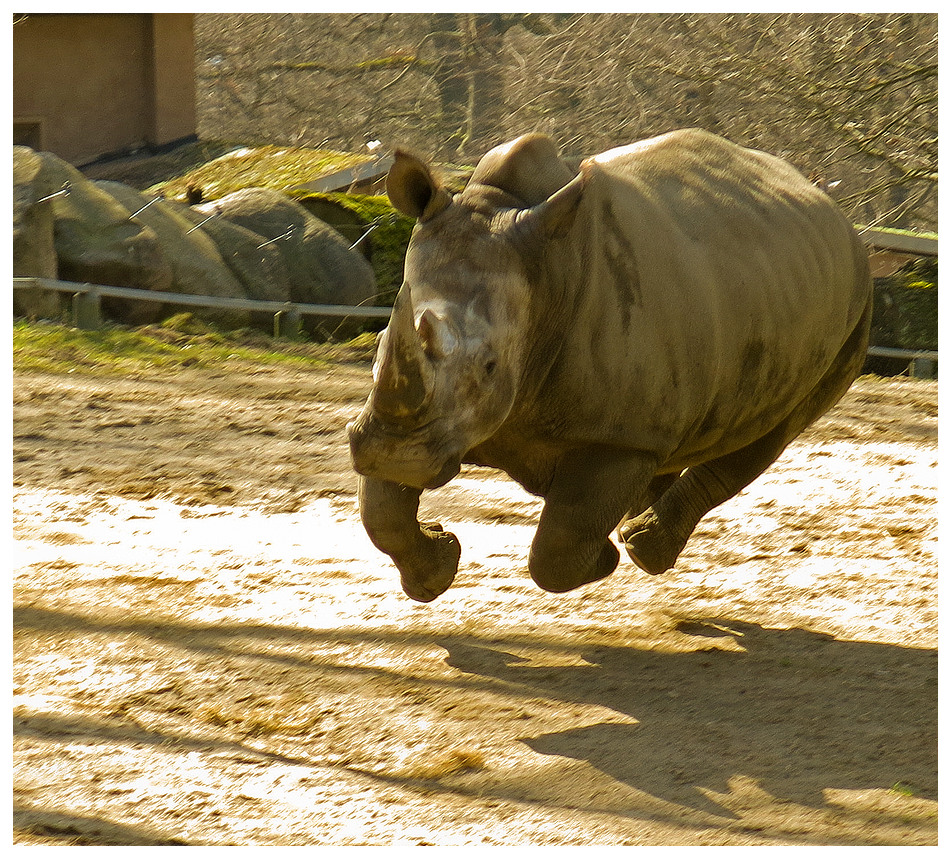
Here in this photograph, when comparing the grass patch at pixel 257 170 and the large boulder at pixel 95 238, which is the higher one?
the grass patch at pixel 257 170

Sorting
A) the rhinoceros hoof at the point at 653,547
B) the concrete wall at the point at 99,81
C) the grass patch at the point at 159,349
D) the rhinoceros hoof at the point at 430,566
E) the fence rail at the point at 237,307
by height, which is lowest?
the rhinoceros hoof at the point at 653,547

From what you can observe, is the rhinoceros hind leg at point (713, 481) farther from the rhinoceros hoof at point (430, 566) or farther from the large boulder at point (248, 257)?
the large boulder at point (248, 257)

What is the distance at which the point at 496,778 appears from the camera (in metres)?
3.75

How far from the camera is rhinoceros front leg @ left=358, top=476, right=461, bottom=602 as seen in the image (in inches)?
171

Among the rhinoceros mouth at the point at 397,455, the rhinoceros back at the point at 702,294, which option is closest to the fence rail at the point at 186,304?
the rhinoceros back at the point at 702,294

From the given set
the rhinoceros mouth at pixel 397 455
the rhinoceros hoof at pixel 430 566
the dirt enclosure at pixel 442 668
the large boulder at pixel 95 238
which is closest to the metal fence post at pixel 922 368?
the dirt enclosure at pixel 442 668

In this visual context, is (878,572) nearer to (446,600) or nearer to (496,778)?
(446,600)

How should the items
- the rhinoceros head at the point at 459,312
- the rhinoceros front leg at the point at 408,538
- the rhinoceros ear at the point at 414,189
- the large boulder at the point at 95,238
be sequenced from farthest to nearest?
the large boulder at the point at 95,238
the rhinoceros front leg at the point at 408,538
the rhinoceros ear at the point at 414,189
the rhinoceros head at the point at 459,312

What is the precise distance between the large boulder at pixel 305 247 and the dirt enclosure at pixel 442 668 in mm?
4430

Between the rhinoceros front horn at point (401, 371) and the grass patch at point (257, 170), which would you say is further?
the grass patch at point (257, 170)

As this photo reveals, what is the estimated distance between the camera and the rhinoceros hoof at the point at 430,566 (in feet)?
14.8

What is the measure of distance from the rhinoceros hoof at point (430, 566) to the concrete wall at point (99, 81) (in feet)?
37.6

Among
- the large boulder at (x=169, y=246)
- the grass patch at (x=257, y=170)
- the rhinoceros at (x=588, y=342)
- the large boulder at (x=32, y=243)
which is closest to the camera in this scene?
the rhinoceros at (x=588, y=342)

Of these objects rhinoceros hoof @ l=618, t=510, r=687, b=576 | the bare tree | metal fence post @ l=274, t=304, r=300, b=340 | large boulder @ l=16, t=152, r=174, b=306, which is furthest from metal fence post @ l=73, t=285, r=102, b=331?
rhinoceros hoof @ l=618, t=510, r=687, b=576
